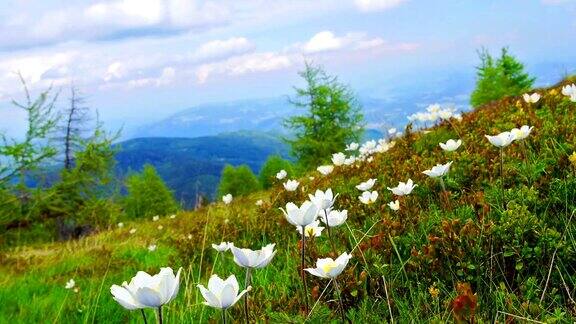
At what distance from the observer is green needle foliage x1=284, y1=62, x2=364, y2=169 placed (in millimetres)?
44906

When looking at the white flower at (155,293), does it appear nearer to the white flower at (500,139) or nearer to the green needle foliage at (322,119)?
the white flower at (500,139)

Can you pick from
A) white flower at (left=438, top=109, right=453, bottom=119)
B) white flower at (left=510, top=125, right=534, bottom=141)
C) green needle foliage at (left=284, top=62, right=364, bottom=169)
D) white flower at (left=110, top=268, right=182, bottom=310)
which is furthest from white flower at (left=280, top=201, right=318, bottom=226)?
green needle foliage at (left=284, top=62, right=364, bottom=169)

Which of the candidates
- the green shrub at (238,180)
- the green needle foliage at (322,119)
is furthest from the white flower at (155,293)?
the green shrub at (238,180)

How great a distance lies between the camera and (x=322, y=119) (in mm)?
45781

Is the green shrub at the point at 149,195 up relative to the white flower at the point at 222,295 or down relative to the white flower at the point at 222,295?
down

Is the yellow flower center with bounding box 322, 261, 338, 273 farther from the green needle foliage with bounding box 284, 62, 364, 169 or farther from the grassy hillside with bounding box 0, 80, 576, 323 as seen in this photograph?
the green needle foliage with bounding box 284, 62, 364, 169

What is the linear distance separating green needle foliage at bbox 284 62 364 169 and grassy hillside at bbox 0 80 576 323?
126 ft

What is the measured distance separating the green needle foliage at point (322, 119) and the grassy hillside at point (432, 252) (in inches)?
1515

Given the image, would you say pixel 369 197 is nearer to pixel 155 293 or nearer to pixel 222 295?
pixel 222 295

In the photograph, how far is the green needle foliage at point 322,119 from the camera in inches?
1768

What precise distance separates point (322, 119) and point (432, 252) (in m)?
43.0

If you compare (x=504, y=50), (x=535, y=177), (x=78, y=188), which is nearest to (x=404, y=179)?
(x=535, y=177)

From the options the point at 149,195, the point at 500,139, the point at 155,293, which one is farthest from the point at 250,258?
the point at 149,195

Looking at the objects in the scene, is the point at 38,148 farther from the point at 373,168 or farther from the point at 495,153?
the point at 495,153
